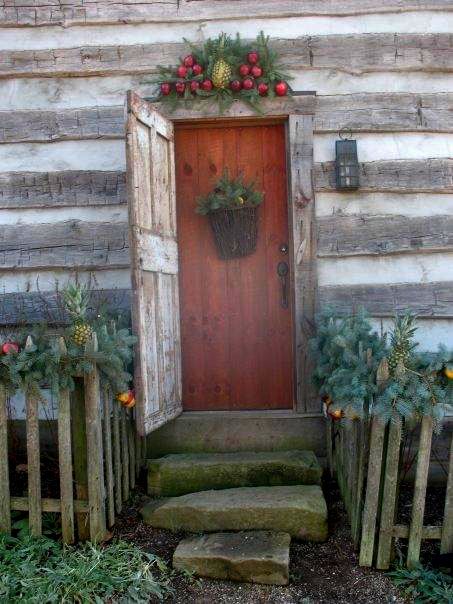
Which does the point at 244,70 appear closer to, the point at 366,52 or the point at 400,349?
the point at 366,52

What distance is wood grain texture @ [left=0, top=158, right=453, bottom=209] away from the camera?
4.55m

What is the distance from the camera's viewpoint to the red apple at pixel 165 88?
4.50 meters

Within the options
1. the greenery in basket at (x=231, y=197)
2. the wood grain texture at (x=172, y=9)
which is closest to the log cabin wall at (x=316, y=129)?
the wood grain texture at (x=172, y=9)

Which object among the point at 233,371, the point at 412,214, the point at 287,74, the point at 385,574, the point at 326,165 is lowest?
the point at 385,574

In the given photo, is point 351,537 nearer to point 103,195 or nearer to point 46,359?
point 46,359

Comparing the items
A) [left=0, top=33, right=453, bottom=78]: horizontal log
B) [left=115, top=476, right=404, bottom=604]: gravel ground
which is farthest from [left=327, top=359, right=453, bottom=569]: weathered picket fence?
[left=0, top=33, right=453, bottom=78]: horizontal log

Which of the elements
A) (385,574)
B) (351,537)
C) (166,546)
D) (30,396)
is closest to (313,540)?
(351,537)

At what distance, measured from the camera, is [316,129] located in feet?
14.9

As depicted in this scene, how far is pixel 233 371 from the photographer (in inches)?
193

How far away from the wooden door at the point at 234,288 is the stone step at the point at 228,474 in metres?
0.71

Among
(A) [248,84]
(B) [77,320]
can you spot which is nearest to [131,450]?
(B) [77,320]

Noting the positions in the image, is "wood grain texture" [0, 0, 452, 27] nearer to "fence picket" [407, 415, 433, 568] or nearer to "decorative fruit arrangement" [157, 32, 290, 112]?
"decorative fruit arrangement" [157, 32, 290, 112]

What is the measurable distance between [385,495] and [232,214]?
7.05 feet

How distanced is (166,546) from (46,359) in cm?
125
